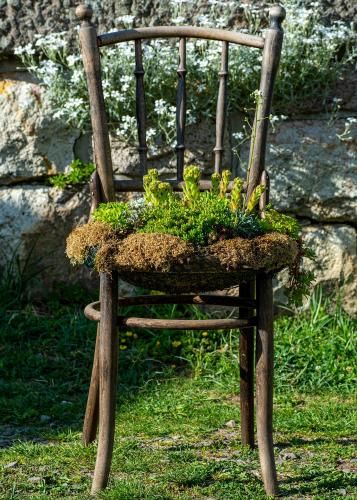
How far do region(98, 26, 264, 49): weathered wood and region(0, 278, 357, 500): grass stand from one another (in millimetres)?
1395

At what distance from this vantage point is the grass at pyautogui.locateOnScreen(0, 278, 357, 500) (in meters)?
2.96

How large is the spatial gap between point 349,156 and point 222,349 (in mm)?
1110

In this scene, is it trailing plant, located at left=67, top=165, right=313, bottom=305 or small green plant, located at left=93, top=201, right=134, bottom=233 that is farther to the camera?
small green plant, located at left=93, top=201, right=134, bottom=233

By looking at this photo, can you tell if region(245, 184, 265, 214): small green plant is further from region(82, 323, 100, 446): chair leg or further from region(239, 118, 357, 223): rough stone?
region(239, 118, 357, 223): rough stone

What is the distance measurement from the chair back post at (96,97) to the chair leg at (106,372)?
0.43 meters

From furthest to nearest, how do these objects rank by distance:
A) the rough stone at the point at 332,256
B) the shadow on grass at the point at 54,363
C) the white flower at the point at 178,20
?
the rough stone at the point at 332,256 < the white flower at the point at 178,20 < the shadow on grass at the point at 54,363

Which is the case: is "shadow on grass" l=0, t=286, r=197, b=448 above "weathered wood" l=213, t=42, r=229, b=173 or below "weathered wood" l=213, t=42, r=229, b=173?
below

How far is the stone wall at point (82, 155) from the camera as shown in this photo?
4523 millimetres

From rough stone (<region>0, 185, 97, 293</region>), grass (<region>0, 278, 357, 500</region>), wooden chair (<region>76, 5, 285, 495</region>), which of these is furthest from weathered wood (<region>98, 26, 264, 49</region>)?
rough stone (<region>0, 185, 97, 293</region>)

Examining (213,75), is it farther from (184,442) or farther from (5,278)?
(184,442)

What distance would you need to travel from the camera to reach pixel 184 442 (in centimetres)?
341

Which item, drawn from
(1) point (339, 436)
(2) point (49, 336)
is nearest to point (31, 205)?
(2) point (49, 336)

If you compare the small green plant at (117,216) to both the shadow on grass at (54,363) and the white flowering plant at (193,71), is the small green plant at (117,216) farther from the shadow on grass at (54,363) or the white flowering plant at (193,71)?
the white flowering plant at (193,71)

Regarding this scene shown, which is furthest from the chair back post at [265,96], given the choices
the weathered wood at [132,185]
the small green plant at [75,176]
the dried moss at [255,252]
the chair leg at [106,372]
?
the small green plant at [75,176]
